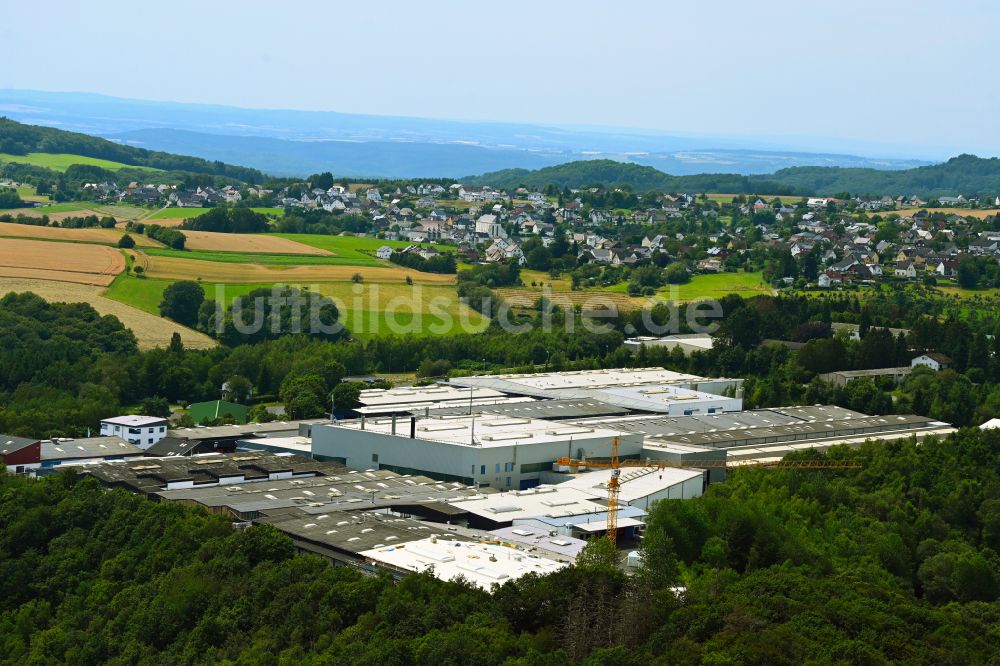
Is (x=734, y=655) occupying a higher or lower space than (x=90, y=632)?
higher

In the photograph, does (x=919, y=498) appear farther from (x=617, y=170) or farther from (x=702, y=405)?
(x=617, y=170)

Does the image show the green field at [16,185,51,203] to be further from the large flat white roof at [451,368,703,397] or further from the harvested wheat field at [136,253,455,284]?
the large flat white roof at [451,368,703,397]

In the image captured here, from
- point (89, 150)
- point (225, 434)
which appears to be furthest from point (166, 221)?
point (225, 434)

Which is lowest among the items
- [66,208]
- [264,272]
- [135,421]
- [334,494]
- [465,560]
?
[135,421]

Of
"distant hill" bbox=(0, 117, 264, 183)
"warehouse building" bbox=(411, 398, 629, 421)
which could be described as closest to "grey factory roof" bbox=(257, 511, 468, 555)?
"warehouse building" bbox=(411, 398, 629, 421)

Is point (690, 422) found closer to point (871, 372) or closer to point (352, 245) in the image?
point (871, 372)

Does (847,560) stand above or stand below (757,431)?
above

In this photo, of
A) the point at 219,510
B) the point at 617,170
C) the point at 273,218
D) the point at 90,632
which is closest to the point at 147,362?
the point at 219,510
